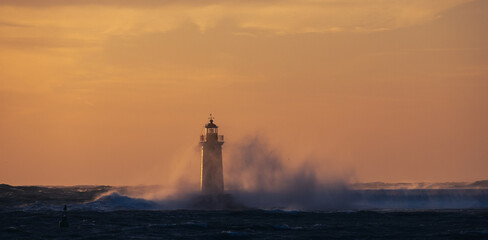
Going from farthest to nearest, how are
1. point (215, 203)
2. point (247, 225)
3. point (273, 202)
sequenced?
point (273, 202) → point (215, 203) → point (247, 225)

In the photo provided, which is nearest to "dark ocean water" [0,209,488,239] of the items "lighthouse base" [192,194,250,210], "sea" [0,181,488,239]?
"sea" [0,181,488,239]

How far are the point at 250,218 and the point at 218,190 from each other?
7.70m

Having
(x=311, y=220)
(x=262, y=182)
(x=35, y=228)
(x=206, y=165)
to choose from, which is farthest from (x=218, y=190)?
(x=35, y=228)

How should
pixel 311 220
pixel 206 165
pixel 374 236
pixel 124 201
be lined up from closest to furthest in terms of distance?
1. pixel 374 236
2. pixel 311 220
3. pixel 206 165
4. pixel 124 201

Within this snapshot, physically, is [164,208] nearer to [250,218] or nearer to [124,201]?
[124,201]

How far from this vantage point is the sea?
44.2m

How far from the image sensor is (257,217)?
176 feet

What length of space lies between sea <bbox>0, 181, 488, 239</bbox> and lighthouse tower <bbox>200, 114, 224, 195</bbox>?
1.07 metres

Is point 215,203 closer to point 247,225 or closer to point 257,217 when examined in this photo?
point 257,217

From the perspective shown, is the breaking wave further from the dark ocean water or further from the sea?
the dark ocean water

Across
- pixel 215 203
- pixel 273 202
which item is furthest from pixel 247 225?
pixel 273 202

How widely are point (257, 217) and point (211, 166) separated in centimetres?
774

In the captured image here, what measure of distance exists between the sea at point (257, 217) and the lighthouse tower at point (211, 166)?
3.53 ft

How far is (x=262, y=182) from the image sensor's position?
65.2 metres
